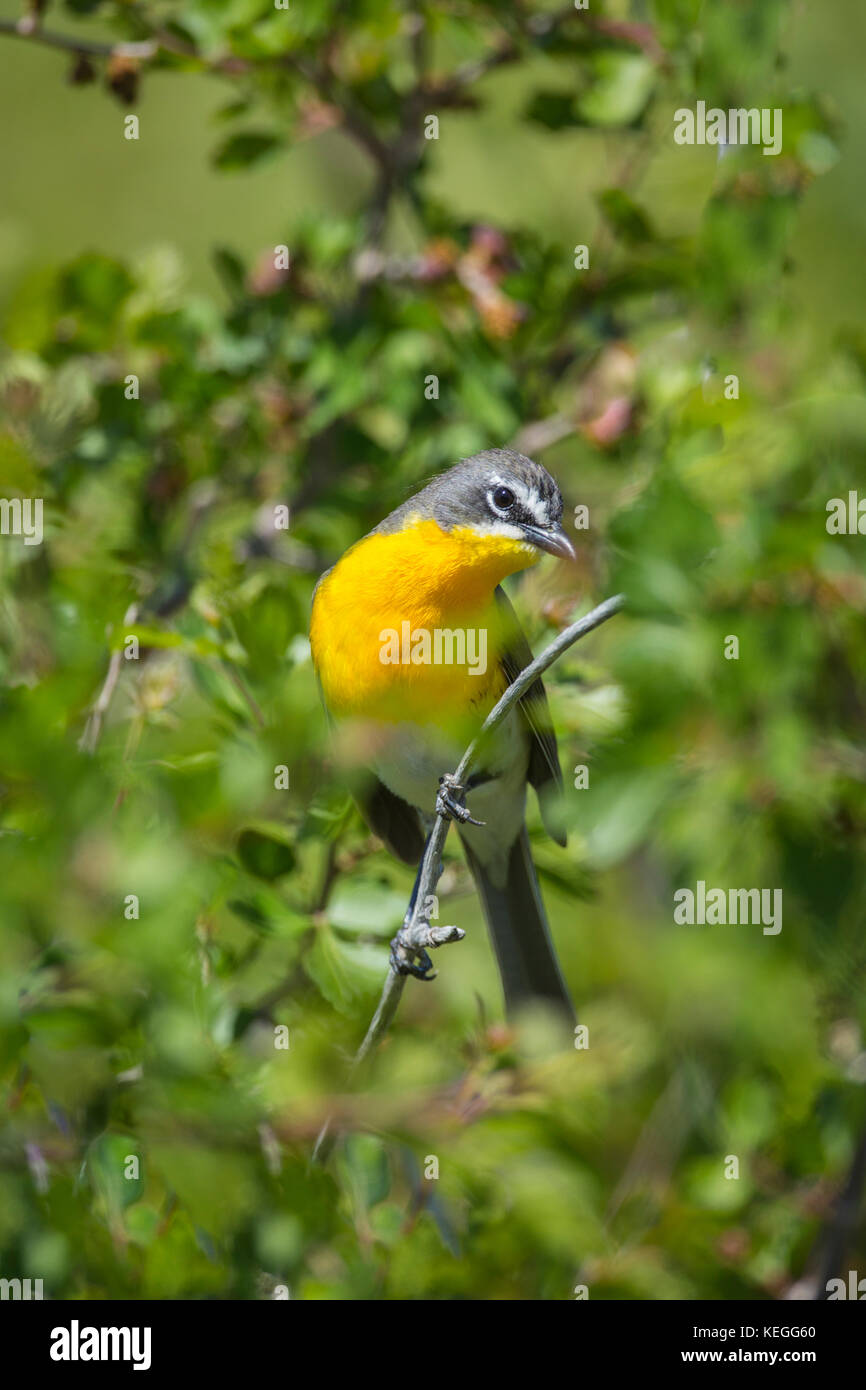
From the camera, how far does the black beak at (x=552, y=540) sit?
2.51 m

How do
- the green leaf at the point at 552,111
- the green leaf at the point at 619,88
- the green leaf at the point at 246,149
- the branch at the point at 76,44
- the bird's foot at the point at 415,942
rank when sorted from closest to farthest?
the bird's foot at the point at 415,942 < the branch at the point at 76,44 < the green leaf at the point at 619,88 < the green leaf at the point at 552,111 < the green leaf at the point at 246,149

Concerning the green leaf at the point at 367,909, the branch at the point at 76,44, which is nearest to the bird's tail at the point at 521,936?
the green leaf at the point at 367,909

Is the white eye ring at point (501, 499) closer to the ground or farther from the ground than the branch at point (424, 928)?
farther from the ground

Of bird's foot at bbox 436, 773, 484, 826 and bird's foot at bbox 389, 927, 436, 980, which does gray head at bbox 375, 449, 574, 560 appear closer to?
bird's foot at bbox 436, 773, 484, 826

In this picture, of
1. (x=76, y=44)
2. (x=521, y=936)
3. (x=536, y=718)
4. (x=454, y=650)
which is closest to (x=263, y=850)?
(x=536, y=718)

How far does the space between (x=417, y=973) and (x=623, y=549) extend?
87 cm

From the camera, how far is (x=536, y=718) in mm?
2441

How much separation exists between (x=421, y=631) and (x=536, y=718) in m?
Result: 0.42

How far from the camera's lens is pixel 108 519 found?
307cm

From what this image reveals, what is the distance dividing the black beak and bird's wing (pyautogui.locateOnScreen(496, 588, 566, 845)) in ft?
0.57

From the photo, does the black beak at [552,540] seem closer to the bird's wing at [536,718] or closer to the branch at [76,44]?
the bird's wing at [536,718]

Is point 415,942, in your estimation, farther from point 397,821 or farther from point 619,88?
point 619,88

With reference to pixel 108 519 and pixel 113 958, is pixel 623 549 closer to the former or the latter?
pixel 113 958

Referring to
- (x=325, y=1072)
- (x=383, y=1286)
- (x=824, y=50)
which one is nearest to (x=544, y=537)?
(x=325, y=1072)
